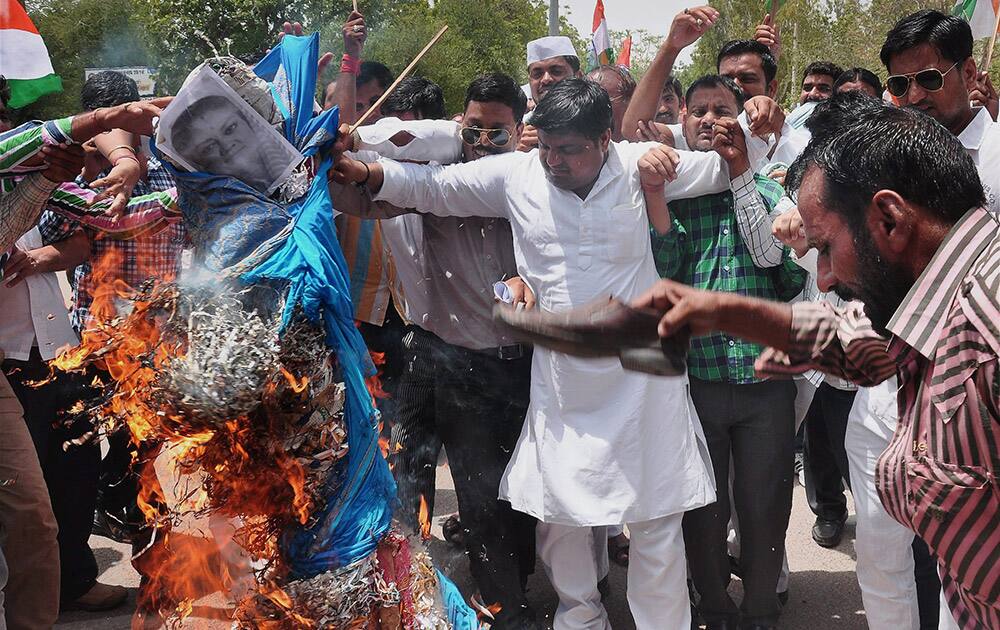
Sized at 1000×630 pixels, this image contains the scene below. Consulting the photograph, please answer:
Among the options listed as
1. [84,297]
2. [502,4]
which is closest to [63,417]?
[84,297]

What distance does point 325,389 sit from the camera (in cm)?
268

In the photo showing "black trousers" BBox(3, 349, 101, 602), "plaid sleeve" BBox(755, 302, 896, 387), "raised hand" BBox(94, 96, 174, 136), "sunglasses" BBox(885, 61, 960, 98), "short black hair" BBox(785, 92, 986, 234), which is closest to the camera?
"short black hair" BBox(785, 92, 986, 234)

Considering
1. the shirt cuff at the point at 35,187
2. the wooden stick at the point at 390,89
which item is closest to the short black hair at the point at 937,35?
the wooden stick at the point at 390,89

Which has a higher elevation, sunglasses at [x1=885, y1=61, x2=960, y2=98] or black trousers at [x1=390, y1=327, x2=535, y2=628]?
sunglasses at [x1=885, y1=61, x2=960, y2=98]

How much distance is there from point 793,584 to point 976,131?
236 cm

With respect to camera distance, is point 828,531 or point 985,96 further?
point 828,531

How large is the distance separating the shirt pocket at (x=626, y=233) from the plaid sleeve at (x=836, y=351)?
5.62 ft

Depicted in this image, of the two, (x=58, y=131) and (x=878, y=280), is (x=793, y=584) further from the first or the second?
(x=58, y=131)

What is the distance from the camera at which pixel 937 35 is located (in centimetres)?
378

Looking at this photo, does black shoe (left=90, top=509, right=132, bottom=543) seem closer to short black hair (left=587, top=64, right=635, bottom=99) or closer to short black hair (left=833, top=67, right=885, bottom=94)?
short black hair (left=587, top=64, right=635, bottom=99)

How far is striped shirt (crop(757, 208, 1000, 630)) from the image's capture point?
5.41 ft

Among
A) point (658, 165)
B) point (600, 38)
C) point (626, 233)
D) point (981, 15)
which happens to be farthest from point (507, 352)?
point (600, 38)

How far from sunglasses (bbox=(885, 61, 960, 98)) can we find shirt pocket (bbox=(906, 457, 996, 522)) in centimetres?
245

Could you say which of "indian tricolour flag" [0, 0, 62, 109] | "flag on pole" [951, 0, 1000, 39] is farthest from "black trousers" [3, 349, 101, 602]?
"flag on pole" [951, 0, 1000, 39]
